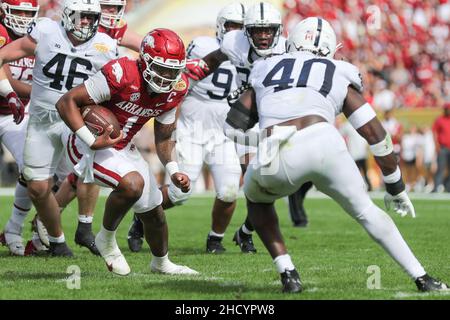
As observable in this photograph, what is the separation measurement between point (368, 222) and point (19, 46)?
9.70 feet

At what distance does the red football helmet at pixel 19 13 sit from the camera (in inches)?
261

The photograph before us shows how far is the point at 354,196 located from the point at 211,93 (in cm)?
335

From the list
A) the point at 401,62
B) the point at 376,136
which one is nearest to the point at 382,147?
the point at 376,136

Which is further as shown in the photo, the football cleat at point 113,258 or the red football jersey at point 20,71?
the red football jersey at point 20,71

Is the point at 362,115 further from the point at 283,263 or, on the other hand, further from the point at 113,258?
the point at 113,258

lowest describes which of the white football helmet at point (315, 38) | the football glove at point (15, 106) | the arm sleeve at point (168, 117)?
the football glove at point (15, 106)

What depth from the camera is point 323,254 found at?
683 centimetres

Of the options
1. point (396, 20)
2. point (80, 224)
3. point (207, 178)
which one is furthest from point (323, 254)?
point (396, 20)

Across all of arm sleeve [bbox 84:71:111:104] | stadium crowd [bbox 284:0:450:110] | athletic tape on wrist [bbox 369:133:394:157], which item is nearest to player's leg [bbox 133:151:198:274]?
arm sleeve [bbox 84:71:111:104]

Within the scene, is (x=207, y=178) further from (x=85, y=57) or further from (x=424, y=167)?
(x=85, y=57)

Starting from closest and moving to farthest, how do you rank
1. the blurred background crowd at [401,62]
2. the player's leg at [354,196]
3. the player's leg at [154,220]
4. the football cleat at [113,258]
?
the player's leg at [354,196], the player's leg at [154,220], the football cleat at [113,258], the blurred background crowd at [401,62]

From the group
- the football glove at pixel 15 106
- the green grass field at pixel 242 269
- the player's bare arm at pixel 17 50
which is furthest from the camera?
the football glove at pixel 15 106

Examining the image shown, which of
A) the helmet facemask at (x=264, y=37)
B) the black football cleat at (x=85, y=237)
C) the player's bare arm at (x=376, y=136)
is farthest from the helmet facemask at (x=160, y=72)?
the black football cleat at (x=85, y=237)

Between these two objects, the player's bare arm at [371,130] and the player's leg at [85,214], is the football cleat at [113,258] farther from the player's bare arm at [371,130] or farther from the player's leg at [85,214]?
the player's bare arm at [371,130]
